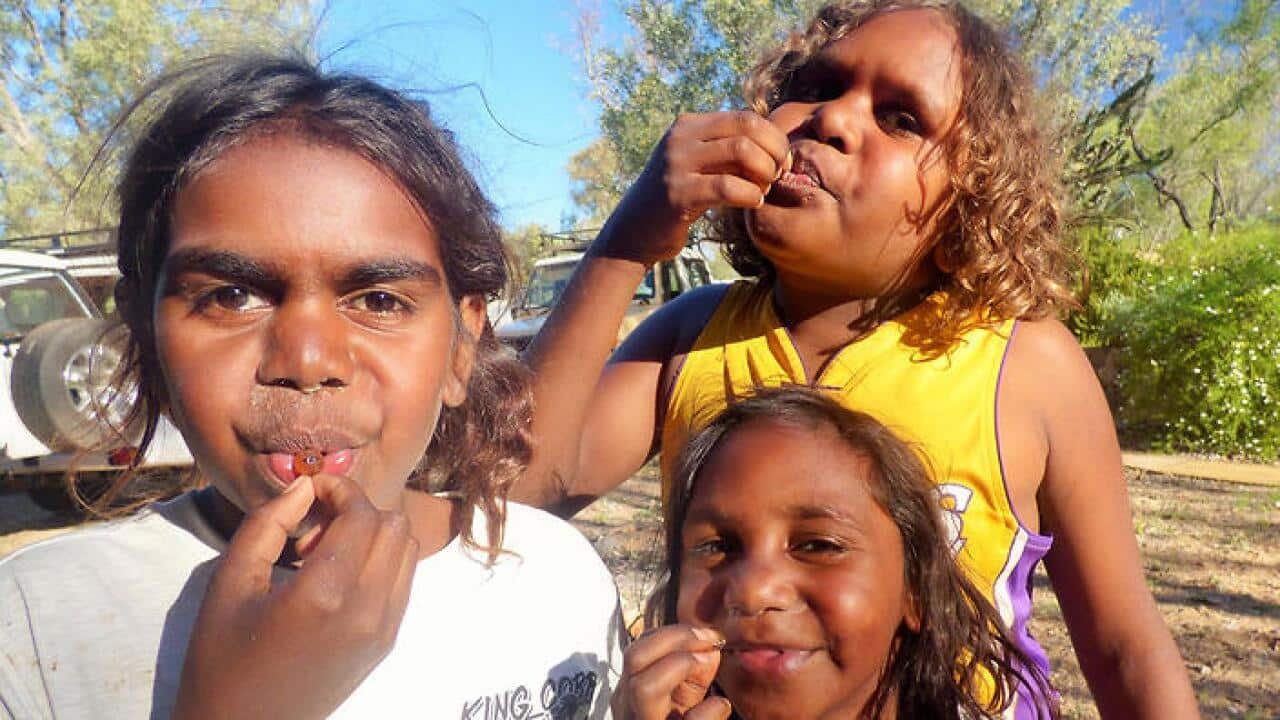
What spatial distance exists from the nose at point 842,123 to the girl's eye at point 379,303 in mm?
735

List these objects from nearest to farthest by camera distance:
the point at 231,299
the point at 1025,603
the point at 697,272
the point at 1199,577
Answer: the point at 231,299, the point at 1025,603, the point at 1199,577, the point at 697,272

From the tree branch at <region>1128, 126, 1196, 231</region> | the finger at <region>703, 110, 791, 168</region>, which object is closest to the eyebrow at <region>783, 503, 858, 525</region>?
the finger at <region>703, 110, 791, 168</region>

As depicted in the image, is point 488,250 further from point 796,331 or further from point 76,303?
point 76,303

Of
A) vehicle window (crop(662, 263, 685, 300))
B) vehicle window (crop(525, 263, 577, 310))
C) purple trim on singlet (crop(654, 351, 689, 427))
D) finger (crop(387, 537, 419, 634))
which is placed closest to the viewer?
finger (crop(387, 537, 419, 634))

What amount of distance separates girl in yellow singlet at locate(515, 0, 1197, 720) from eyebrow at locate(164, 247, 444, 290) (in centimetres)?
50

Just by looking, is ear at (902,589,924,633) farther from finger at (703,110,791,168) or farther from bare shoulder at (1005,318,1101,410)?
finger at (703,110,791,168)

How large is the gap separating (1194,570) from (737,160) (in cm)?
540

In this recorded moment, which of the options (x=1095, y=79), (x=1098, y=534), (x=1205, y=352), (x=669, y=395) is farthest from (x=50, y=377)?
(x=1095, y=79)

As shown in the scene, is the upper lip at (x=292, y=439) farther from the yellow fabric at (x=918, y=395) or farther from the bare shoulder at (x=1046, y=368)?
the bare shoulder at (x=1046, y=368)

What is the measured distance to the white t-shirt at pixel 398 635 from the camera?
1.06 metres

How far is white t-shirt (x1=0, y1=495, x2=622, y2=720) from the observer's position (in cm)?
106

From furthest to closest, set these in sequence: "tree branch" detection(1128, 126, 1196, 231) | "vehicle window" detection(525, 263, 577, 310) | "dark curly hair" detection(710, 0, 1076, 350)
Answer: "tree branch" detection(1128, 126, 1196, 231) < "vehicle window" detection(525, 263, 577, 310) < "dark curly hair" detection(710, 0, 1076, 350)

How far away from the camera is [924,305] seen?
164 centimetres

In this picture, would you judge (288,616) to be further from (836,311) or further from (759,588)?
(836,311)
